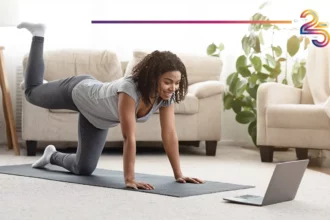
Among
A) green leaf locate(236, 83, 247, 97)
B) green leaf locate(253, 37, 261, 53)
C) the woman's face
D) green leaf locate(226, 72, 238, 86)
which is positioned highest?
the woman's face

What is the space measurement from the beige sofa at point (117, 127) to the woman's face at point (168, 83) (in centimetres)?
187

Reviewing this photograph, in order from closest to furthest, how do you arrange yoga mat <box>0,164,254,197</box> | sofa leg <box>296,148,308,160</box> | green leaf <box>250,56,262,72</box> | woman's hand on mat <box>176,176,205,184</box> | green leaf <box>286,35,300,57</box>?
yoga mat <box>0,164,254,197</box> < woman's hand on mat <box>176,176,205,184</box> < sofa leg <box>296,148,308,160</box> < green leaf <box>286,35,300,57</box> < green leaf <box>250,56,262,72</box>

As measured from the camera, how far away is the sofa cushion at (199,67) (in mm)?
5523

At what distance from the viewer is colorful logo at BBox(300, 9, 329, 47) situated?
5.34 metres

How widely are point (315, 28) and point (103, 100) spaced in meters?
2.74

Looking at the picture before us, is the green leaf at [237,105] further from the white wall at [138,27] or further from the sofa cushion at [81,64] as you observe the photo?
the sofa cushion at [81,64]

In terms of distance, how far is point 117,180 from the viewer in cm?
347

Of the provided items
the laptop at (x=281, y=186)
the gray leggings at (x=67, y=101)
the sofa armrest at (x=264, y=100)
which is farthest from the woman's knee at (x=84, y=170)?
the sofa armrest at (x=264, y=100)

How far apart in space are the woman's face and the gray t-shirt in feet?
0.40

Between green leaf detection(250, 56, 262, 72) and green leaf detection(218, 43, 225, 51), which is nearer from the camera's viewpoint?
green leaf detection(250, 56, 262, 72)

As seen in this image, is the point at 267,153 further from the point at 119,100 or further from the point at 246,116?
the point at 119,100

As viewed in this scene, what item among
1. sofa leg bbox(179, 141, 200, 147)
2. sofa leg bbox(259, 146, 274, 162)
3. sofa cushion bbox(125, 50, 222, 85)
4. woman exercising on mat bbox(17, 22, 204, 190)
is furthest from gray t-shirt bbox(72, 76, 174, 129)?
sofa leg bbox(179, 141, 200, 147)

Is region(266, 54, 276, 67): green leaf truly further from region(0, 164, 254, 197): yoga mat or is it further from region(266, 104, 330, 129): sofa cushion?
region(0, 164, 254, 197): yoga mat

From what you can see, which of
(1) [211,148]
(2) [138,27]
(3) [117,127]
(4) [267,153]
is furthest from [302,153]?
(2) [138,27]
